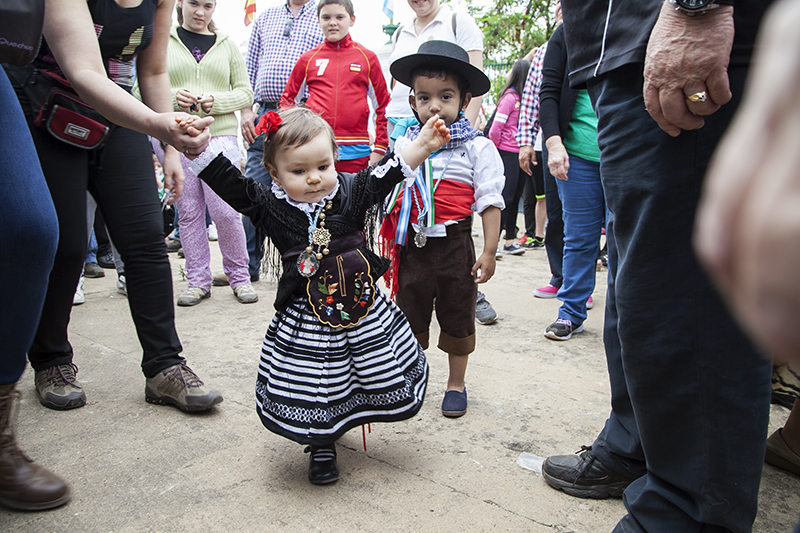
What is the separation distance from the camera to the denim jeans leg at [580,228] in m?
3.52

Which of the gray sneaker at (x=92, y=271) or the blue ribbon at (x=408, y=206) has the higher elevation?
the blue ribbon at (x=408, y=206)

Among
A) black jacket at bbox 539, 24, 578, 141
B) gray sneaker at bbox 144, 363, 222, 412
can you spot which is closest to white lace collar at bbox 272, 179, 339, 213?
gray sneaker at bbox 144, 363, 222, 412

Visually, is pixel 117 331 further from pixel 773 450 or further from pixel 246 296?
pixel 773 450

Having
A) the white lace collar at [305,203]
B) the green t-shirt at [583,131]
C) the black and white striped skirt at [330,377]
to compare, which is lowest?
the black and white striped skirt at [330,377]

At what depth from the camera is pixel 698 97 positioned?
121cm

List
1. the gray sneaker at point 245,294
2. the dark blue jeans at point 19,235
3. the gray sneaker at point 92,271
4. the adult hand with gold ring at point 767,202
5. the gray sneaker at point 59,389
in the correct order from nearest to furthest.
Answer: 1. the adult hand with gold ring at point 767,202
2. the dark blue jeans at point 19,235
3. the gray sneaker at point 59,389
4. the gray sneaker at point 245,294
5. the gray sneaker at point 92,271

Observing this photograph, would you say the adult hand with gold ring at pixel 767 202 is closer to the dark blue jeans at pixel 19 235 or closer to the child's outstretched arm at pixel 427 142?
the child's outstretched arm at pixel 427 142

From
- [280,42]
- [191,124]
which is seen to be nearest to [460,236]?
[191,124]

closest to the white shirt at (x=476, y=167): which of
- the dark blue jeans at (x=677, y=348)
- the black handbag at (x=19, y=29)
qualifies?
the dark blue jeans at (x=677, y=348)

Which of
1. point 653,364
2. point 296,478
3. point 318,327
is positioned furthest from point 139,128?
point 653,364

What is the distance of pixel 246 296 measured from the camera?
14.3 feet

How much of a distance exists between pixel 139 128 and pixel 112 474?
1150 millimetres

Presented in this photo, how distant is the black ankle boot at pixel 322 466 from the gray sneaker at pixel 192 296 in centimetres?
258

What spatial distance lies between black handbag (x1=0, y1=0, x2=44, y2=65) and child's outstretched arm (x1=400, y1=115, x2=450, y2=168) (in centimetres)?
111
